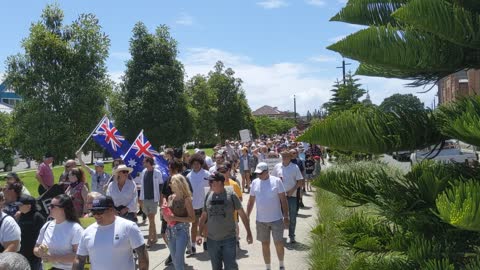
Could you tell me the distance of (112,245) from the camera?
506 centimetres

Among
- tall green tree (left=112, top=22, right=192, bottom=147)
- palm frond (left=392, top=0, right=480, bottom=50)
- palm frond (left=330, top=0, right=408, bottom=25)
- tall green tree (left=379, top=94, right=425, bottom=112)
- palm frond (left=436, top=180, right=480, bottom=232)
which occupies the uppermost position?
tall green tree (left=112, top=22, right=192, bottom=147)

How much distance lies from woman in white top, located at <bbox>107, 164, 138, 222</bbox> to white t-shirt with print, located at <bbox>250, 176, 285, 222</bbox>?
243 centimetres

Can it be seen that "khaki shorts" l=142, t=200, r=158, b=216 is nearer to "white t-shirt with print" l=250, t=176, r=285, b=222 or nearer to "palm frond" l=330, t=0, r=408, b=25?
"white t-shirt with print" l=250, t=176, r=285, b=222

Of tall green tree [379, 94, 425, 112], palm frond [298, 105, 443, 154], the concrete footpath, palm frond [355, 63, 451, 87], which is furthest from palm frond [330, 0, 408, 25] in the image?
the concrete footpath

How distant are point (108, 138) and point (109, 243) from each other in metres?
8.22

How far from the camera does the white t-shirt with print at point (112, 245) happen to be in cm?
507

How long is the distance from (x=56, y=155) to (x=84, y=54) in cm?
405

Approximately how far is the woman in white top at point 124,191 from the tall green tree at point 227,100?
4696 cm

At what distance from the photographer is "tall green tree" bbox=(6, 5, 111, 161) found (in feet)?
63.2

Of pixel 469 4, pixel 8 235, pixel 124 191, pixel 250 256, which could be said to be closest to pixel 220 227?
pixel 8 235

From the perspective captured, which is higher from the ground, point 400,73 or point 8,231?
point 400,73

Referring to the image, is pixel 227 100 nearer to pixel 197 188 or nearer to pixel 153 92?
pixel 153 92

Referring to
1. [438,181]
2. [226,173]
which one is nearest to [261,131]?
[226,173]

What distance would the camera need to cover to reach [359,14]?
3.06 meters
